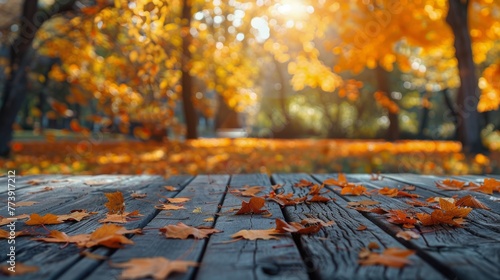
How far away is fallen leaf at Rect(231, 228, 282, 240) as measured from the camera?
1.72 metres

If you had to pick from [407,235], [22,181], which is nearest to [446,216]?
[407,235]

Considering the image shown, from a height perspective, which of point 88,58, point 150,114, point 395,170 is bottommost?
point 395,170

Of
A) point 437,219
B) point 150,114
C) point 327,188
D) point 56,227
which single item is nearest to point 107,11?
point 150,114

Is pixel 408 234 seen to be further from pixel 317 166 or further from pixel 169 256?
pixel 317 166

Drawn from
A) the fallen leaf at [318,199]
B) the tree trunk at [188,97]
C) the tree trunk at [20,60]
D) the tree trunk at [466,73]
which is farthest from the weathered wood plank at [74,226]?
the tree trunk at [188,97]

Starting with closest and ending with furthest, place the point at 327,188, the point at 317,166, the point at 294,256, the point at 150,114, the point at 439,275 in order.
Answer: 1. the point at 439,275
2. the point at 294,256
3. the point at 327,188
4. the point at 317,166
5. the point at 150,114

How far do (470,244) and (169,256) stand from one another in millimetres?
1009

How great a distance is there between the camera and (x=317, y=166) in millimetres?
8156

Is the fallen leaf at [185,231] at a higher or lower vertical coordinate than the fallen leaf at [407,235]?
higher

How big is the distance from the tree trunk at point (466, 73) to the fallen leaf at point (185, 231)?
938cm

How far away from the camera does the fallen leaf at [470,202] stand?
235cm

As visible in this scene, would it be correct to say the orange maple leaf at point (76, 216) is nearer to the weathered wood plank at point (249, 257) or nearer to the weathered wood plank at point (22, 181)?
the weathered wood plank at point (249, 257)

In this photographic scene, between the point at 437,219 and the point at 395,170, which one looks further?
the point at 395,170

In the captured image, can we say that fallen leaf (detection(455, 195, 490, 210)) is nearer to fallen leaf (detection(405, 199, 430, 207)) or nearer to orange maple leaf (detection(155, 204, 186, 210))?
fallen leaf (detection(405, 199, 430, 207))
